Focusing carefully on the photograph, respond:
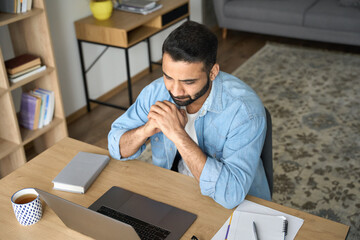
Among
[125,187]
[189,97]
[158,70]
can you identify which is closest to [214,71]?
[189,97]

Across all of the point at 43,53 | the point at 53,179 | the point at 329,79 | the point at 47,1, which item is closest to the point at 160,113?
the point at 53,179

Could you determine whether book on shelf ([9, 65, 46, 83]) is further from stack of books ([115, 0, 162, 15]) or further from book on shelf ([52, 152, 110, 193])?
book on shelf ([52, 152, 110, 193])

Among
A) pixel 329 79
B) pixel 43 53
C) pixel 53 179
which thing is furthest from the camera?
pixel 329 79

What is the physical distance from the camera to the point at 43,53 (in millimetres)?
2662

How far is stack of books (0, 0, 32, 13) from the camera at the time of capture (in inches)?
93.4

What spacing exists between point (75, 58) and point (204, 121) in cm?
200

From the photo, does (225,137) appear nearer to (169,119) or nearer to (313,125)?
(169,119)

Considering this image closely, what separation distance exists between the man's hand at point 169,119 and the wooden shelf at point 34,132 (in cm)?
146

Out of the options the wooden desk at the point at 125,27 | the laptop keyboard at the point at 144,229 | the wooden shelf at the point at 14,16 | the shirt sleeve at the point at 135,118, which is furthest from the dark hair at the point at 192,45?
the wooden desk at the point at 125,27

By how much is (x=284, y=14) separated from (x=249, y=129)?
10.7 feet

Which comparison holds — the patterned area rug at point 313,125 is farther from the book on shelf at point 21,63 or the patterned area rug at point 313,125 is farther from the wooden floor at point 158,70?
the book on shelf at point 21,63

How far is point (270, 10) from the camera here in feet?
14.6

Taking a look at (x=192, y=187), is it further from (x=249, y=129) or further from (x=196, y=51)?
(x=196, y=51)

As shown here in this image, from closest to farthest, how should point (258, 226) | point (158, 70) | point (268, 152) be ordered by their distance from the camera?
point (258, 226) → point (268, 152) → point (158, 70)
